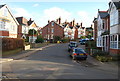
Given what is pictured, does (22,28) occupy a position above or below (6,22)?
above

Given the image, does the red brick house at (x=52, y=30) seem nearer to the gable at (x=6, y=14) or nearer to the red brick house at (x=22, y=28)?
the red brick house at (x=22, y=28)

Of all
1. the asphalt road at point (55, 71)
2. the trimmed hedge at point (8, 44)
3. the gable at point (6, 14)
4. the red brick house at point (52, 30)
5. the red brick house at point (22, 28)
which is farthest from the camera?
the red brick house at point (52, 30)

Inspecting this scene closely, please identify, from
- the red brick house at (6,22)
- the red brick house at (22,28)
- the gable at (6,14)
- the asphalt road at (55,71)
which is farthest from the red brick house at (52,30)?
the asphalt road at (55,71)

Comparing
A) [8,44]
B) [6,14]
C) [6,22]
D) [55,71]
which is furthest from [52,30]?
[55,71]

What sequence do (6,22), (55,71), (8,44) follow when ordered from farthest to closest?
1. (6,22)
2. (8,44)
3. (55,71)

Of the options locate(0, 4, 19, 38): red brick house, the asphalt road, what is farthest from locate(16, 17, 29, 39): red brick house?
the asphalt road

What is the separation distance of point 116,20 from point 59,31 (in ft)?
198

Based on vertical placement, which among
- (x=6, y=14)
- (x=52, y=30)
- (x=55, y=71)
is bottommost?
(x=55, y=71)

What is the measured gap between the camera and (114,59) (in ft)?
56.0

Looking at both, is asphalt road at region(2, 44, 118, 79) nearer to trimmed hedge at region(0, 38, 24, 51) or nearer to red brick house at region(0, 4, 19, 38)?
trimmed hedge at region(0, 38, 24, 51)

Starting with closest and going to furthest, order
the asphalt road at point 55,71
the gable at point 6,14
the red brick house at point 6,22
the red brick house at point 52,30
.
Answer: the asphalt road at point 55,71, the red brick house at point 6,22, the gable at point 6,14, the red brick house at point 52,30

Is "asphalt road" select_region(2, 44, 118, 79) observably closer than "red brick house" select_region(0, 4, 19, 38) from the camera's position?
Yes

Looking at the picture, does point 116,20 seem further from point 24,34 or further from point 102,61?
point 24,34

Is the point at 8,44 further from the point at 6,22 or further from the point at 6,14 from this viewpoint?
the point at 6,14
